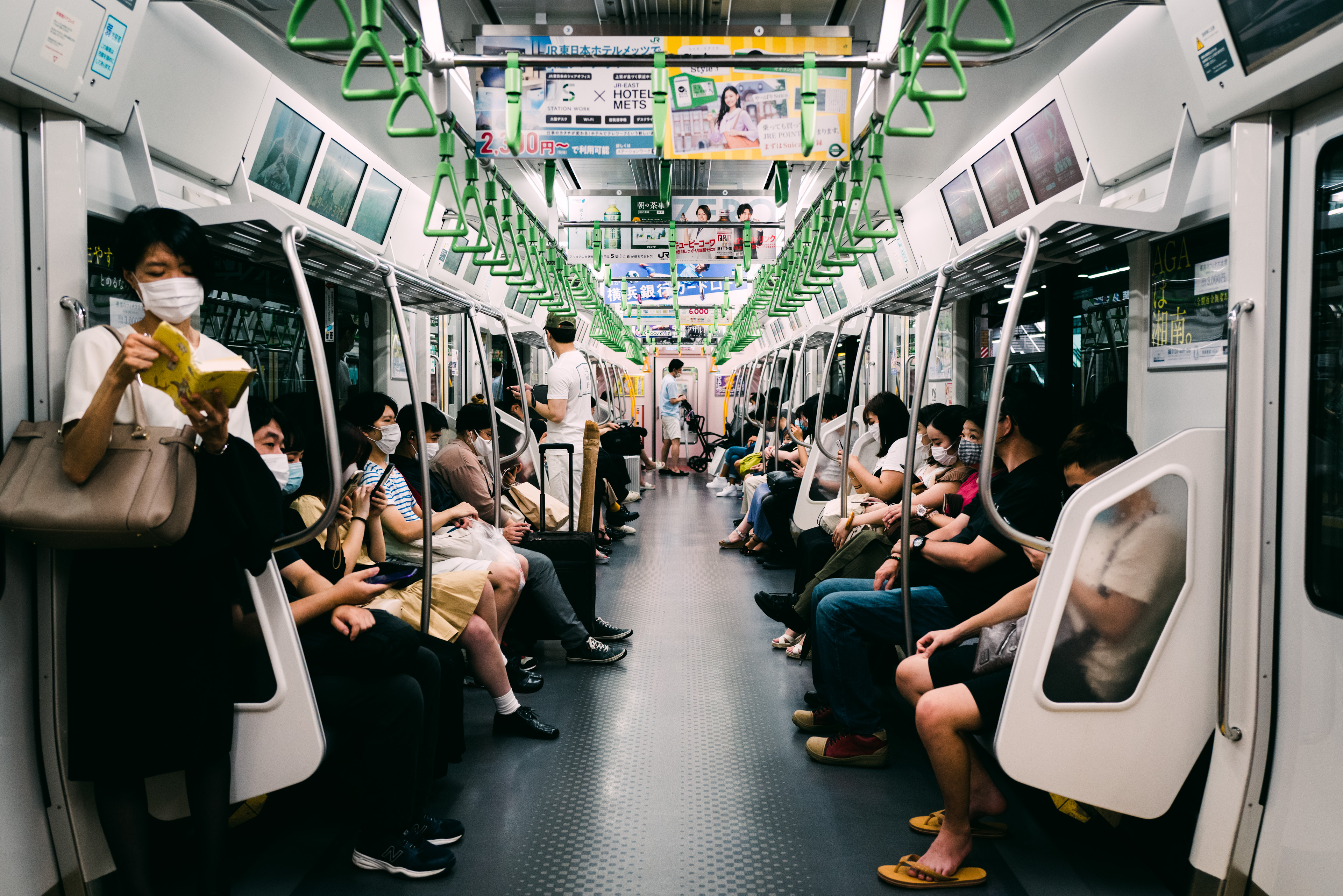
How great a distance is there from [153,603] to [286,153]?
2.48 metres

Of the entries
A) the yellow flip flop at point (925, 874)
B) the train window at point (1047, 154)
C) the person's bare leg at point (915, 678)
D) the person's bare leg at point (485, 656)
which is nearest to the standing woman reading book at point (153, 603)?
the person's bare leg at point (485, 656)

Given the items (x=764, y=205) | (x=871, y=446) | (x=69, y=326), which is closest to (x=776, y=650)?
(x=871, y=446)

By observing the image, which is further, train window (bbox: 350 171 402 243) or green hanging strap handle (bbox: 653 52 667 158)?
train window (bbox: 350 171 402 243)

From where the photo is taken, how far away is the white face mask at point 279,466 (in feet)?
8.66

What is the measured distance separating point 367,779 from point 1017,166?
3.89 metres

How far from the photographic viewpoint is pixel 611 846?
269cm

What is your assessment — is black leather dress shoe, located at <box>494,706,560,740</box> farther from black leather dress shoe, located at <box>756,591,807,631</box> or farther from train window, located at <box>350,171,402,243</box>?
train window, located at <box>350,171,402,243</box>

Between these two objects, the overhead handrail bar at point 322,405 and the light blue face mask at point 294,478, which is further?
the light blue face mask at point 294,478

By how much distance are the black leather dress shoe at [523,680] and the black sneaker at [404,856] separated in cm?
146

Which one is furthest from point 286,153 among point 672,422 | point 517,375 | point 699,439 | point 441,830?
point 699,439

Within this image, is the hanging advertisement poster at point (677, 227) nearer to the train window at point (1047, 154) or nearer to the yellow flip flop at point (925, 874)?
the train window at point (1047, 154)

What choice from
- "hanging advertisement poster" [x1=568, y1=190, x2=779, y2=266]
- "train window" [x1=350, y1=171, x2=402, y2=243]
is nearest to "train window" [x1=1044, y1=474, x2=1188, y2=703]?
"train window" [x1=350, y1=171, x2=402, y2=243]

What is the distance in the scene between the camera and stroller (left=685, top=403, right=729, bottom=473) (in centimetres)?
1727

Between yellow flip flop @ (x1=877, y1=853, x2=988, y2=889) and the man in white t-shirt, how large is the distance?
13.2 feet
